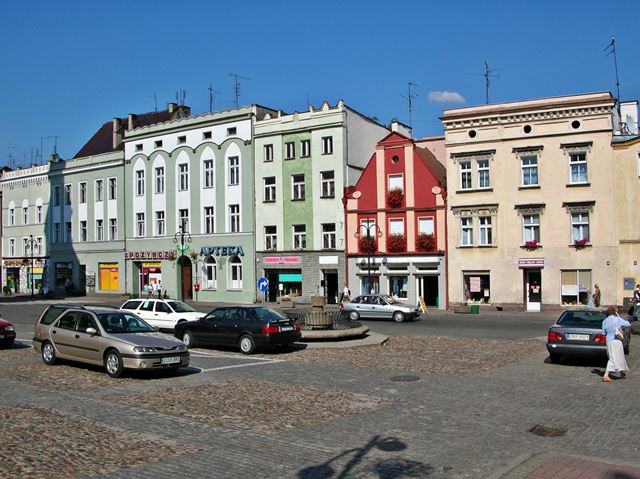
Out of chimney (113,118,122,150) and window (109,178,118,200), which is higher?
chimney (113,118,122,150)

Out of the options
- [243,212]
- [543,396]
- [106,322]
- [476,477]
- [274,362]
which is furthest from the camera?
[243,212]

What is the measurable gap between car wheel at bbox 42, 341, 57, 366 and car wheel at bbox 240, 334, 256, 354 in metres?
5.56

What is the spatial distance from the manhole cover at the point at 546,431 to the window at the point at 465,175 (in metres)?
33.1

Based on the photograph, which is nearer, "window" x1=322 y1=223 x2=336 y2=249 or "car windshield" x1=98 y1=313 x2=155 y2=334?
"car windshield" x1=98 y1=313 x2=155 y2=334

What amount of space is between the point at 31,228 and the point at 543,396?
65.5 m

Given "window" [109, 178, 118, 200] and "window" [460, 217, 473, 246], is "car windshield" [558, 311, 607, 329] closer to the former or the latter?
"window" [460, 217, 473, 246]

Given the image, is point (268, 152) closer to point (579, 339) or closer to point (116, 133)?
point (116, 133)

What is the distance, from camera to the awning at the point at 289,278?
48062mm

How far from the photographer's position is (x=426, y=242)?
4316 cm

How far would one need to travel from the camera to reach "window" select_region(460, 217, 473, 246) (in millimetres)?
42094

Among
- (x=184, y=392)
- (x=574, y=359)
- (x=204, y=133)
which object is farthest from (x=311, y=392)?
(x=204, y=133)

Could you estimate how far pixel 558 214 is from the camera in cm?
3938

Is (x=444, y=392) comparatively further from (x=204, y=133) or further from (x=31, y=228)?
(x=31, y=228)

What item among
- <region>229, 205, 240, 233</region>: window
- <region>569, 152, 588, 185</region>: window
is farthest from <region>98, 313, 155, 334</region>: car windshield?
<region>229, 205, 240, 233</region>: window
